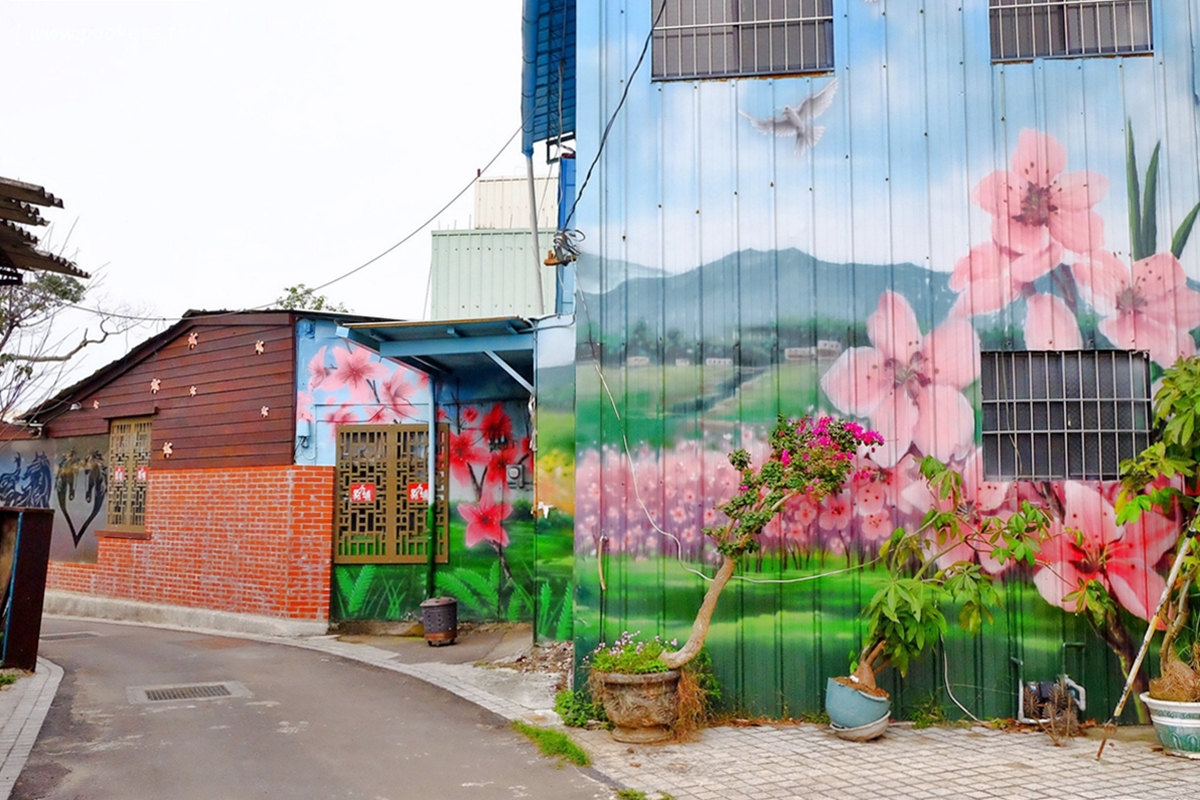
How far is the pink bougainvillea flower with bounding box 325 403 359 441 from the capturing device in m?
13.4

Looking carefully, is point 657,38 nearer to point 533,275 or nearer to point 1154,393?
point 1154,393

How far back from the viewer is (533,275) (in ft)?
46.5

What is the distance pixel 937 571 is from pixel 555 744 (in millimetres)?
3297

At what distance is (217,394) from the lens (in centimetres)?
1469

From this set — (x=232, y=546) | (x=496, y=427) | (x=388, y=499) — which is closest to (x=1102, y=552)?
(x=496, y=427)

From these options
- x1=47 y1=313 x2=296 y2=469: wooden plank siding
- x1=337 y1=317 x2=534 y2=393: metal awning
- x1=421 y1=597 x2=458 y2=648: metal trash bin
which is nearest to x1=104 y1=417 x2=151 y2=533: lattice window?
x1=47 y1=313 x2=296 y2=469: wooden plank siding

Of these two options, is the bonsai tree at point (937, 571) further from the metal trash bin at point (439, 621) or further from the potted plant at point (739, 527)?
the metal trash bin at point (439, 621)

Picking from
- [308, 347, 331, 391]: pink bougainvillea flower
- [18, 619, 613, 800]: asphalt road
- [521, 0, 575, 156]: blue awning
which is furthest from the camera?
[308, 347, 331, 391]: pink bougainvillea flower

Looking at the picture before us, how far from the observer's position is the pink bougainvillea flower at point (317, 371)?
44.4 ft

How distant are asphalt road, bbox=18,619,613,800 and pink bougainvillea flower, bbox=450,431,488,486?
2987 millimetres

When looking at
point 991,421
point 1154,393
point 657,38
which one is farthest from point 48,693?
point 1154,393

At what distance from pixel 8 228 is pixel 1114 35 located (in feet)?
30.4

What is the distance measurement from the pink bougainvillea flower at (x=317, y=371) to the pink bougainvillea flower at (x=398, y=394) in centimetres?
87

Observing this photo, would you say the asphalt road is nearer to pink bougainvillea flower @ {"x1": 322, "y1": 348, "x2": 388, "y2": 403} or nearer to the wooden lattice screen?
the wooden lattice screen
